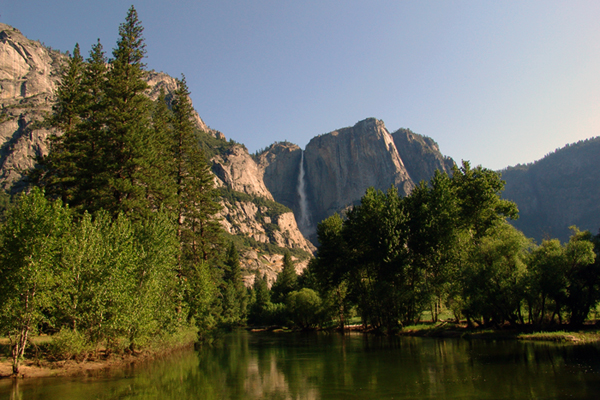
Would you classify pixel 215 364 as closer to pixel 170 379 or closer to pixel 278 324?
pixel 170 379

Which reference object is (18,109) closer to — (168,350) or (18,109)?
(18,109)

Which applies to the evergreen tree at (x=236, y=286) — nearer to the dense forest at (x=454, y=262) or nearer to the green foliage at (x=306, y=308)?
the green foliage at (x=306, y=308)

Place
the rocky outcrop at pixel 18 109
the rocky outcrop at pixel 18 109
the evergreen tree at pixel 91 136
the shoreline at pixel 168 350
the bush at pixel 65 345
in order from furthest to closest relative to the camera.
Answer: the rocky outcrop at pixel 18 109 → the rocky outcrop at pixel 18 109 → the evergreen tree at pixel 91 136 → the bush at pixel 65 345 → the shoreline at pixel 168 350

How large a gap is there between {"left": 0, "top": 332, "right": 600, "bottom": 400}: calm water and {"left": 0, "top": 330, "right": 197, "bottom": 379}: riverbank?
1.59 meters

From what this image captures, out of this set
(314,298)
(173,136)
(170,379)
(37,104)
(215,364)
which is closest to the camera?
(170,379)

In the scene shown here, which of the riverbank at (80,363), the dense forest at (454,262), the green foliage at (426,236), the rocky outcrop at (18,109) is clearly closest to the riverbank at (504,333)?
the dense forest at (454,262)

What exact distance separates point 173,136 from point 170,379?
92.0 ft

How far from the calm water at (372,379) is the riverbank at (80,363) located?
5.21ft

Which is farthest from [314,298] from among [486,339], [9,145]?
[9,145]

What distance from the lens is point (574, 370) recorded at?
14.9 m

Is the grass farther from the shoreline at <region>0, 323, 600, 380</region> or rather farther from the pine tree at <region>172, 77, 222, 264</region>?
the pine tree at <region>172, 77, 222, 264</region>

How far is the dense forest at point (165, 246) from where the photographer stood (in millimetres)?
20328

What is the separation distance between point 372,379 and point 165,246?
1879 centimetres

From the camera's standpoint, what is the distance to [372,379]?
1563 cm
